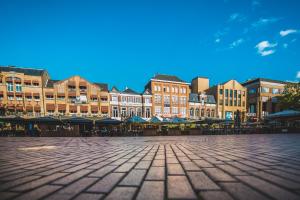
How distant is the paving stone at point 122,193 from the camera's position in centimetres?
147

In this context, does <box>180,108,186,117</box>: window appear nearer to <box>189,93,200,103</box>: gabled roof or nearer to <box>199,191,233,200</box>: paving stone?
<box>189,93,200,103</box>: gabled roof

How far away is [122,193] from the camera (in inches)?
62.2

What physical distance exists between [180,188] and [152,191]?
1.06ft

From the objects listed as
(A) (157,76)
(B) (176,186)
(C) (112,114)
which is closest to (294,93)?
(A) (157,76)

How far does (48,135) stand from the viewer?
55.0 feet

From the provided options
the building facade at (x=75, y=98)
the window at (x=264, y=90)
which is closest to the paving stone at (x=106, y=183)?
the building facade at (x=75, y=98)

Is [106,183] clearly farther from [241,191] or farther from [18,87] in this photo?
[18,87]

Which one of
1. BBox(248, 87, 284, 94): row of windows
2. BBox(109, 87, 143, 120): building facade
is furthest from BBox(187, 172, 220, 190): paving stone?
BBox(248, 87, 284, 94): row of windows

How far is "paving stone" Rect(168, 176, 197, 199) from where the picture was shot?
1.48 meters

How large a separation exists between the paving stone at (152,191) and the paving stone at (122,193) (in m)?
0.09

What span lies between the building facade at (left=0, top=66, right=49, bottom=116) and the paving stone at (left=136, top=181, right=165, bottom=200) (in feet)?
109

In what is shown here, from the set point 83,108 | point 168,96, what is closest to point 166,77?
point 168,96

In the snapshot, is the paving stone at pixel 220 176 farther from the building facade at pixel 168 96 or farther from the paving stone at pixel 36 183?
the building facade at pixel 168 96

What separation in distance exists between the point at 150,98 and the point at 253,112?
30812mm
